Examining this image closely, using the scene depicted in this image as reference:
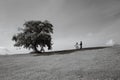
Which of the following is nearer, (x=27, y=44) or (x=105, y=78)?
(x=105, y=78)

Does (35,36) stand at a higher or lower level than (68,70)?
higher

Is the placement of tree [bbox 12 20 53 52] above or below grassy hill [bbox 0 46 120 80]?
above

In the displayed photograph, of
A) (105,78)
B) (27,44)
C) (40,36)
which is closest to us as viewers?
(105,78)

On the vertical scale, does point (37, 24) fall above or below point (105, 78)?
above

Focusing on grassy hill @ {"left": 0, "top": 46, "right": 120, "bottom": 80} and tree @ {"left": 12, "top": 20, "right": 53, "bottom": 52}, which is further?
tree @ {"left": 12, "top": 20, "right": 53, "bottom": 52}

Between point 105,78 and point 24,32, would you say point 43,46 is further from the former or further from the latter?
point 105,78

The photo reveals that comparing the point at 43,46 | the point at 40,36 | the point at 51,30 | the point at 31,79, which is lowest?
the point at 31,79

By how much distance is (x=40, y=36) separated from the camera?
33000mm

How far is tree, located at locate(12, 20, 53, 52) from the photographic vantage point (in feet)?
109

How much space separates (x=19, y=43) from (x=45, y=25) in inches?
372

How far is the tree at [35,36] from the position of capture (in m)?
→ 33.3

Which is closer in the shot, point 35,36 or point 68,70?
point 68,70

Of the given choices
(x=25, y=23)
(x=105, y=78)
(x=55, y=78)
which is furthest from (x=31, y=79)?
(x=25, y=23)

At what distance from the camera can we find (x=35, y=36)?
3306cm
